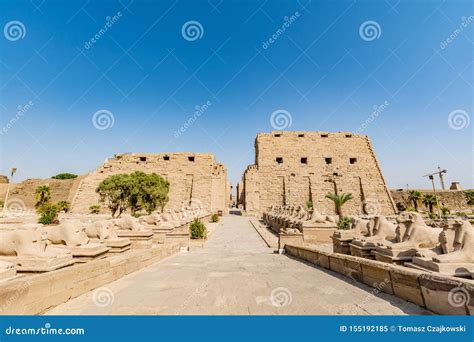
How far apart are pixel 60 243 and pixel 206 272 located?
8.91ft

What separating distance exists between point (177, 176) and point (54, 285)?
30753mm

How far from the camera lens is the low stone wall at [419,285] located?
7.29ft

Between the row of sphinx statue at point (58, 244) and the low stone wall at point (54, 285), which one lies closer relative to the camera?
the low stone wall at point (54, 285)

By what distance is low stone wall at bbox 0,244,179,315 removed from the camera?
220cm

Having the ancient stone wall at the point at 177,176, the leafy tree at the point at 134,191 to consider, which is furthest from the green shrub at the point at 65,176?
the leafy tree at the point at 134,191

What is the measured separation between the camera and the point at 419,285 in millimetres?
2607

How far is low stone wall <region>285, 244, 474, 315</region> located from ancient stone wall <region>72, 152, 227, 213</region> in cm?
2808

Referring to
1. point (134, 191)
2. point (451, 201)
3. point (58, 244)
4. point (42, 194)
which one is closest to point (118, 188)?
point (134, 191)

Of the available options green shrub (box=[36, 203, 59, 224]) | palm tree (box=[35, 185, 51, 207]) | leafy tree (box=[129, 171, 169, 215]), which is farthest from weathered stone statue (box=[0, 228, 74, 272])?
palm tree (box=[35, 185, 51, 207])

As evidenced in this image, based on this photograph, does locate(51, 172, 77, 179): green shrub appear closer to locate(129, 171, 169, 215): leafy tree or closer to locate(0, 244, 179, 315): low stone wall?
locate(129, 171, 169, 215): leafy tree

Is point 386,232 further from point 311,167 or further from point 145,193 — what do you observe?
point 311,167

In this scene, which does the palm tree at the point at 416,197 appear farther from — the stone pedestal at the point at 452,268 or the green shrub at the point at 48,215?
the green shrub at the point at 48,215

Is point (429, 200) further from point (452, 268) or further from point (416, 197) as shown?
point (452, 268)

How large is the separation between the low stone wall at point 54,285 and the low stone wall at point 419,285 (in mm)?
4142
